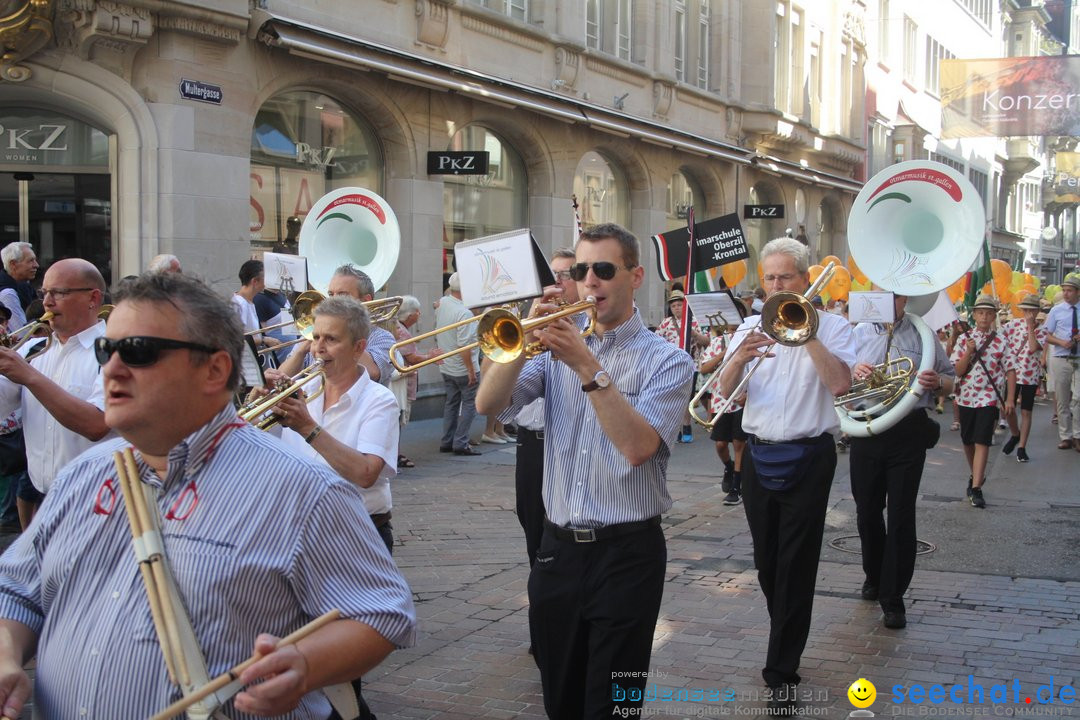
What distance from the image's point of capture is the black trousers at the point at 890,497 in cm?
618

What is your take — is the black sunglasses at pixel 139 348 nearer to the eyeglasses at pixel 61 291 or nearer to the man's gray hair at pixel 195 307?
the man's gray hair at pixel 195 307

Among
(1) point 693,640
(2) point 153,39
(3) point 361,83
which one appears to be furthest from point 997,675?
(3) point 361,83

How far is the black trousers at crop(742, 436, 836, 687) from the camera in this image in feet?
16.4

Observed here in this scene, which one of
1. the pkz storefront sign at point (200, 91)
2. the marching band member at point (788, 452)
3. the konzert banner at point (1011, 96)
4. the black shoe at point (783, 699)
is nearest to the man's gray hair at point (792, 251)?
the marching band member at point (788, 452)

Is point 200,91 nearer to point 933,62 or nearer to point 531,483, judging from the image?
point 531,483

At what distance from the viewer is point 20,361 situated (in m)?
4.40

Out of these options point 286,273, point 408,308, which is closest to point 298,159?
point 408,308

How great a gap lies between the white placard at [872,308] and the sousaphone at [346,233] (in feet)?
13.4

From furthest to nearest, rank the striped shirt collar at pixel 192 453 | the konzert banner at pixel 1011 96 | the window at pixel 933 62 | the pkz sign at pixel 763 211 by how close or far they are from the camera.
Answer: the window at pixel 933 62, the pkz sign at pixel 763 211, the konzert banner at pixel 1011 96, the striped shirt collar at pixel 192 453

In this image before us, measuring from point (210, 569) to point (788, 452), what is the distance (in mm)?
3483

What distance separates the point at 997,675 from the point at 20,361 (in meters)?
4.70

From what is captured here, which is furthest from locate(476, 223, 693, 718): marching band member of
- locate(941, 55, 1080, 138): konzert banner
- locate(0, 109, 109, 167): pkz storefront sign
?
locate(941, 55, 1080, 138): konzert banner

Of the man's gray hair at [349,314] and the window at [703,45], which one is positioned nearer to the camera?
the man's gray hair at [349,314]

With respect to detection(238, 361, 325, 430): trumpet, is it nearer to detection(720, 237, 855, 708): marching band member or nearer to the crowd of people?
the crowd of people
